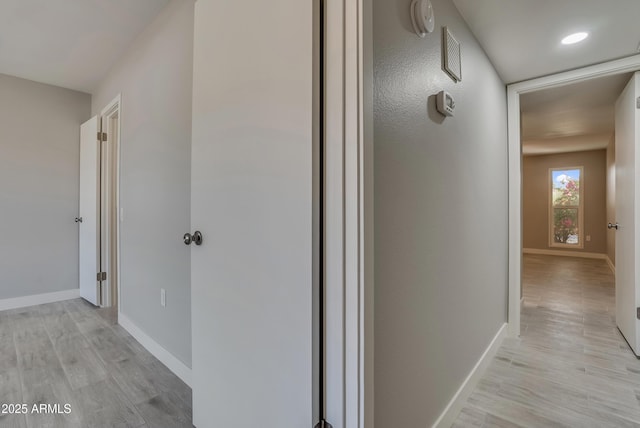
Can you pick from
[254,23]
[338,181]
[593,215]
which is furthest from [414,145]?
[593,215]

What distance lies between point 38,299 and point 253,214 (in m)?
3.72

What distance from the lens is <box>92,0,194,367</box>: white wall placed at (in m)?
1.87

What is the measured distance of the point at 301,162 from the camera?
0.94 m

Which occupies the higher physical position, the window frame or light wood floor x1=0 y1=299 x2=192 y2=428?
the window frame

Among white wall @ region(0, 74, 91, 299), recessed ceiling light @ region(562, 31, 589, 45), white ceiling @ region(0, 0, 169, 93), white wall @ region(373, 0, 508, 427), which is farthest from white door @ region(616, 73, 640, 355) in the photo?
white wall @ region(0, 74, 91, 299)

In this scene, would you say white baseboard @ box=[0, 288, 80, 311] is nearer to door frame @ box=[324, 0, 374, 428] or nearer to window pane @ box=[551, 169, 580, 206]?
door frame @ box=[324, 0, 374, 428]

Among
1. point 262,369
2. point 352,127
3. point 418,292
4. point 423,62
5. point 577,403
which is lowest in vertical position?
point 577,403

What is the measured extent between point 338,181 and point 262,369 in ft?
2.39

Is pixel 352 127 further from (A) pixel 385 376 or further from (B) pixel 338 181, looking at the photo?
(A) pixel 385 376

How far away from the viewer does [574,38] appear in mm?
1915

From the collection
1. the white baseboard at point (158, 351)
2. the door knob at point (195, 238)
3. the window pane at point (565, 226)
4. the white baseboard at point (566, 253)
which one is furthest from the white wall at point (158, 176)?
the window pane at point (565, 226)

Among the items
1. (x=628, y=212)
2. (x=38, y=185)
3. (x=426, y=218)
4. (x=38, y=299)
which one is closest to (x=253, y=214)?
(x=426, y=218)

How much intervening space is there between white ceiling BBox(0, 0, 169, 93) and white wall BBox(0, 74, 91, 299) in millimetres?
332

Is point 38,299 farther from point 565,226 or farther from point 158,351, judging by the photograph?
point 565,226
